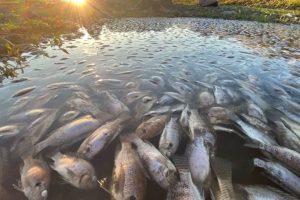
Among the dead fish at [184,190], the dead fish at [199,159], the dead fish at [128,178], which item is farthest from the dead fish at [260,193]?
the dead fish at [128,178]

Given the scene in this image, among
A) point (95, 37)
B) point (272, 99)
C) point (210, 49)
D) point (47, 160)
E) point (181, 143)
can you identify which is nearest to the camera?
point (47, 160)

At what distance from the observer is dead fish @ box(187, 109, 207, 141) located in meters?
6.35

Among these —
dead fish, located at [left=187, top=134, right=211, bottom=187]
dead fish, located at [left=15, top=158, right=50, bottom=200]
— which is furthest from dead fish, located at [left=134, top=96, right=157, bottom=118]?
dead fish, located at [left=15, top=158, right=50, bottom=200]

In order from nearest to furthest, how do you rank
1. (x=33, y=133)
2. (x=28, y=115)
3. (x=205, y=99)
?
(x=33, y=133), (x=28, y=115), (x=205, y=99)

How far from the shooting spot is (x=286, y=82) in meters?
9.95

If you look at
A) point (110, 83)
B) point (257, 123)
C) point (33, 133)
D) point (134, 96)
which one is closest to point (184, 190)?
point (257, 123)

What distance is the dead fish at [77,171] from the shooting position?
4.96m

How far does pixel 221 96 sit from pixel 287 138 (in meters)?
2.47

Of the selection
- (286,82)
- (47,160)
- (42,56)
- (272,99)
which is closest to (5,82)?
(42,56)

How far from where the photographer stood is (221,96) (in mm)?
8391

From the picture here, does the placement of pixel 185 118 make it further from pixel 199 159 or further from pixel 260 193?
pixel 260 193

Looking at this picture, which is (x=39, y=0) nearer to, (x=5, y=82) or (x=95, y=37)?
(x=95, y=37)

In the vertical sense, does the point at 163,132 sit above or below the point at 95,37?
above

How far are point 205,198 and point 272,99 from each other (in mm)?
4936
